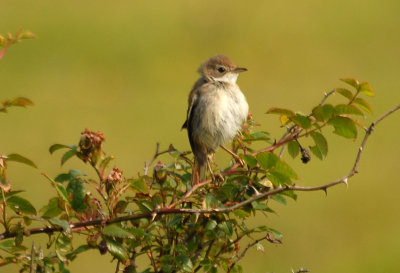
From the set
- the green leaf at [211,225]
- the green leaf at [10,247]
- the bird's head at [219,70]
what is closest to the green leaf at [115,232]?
the green leaf at [10,247]

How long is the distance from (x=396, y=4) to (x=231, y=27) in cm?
311

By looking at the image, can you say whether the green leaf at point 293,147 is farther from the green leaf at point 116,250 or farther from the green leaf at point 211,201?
the green leaf at point 116,250

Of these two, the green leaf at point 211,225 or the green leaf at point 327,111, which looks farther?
the green leaf at point 211,225

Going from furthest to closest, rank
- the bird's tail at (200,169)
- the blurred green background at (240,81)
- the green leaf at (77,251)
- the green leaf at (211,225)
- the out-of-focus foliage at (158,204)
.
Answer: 1. the blurred green background at (240,81)
2. the bird's tail at (200,169)
3. the green leaf at (211,225)
4. the green leaf at (77,251)
5. the out-of-focus foliage at (158,204)

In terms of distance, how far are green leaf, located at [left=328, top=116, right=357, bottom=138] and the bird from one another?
1264mm

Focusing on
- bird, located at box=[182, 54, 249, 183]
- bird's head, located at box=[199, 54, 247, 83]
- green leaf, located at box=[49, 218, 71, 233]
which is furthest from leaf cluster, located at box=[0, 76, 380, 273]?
bird's head, located at box=[199, 54, 247, 83]

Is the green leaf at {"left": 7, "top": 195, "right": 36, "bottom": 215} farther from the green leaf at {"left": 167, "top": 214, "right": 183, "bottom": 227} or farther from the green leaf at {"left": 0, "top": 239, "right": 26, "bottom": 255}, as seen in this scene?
the green leaf at {"left": 167, "top": 214, "right": 183, "bottom": 227}

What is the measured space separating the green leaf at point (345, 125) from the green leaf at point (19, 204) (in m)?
Answer: 0.85

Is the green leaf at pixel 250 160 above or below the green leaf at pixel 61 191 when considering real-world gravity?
above

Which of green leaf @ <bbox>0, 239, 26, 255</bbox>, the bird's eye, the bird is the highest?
the bird's eye

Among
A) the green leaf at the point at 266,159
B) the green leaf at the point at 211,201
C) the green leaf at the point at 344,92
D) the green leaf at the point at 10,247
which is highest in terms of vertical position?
the green leaf at the point at 344,92

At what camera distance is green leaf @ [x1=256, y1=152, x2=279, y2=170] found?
2032 mm

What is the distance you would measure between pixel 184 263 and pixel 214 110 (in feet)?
5.30

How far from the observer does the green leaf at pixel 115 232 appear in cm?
193
